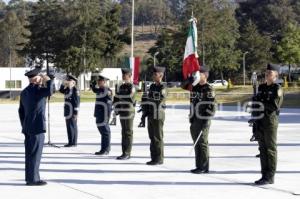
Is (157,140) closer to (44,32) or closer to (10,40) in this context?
(44,32)

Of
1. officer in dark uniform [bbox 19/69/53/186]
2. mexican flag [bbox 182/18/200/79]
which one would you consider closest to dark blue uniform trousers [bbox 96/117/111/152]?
mexican flag [bbox 182/18/200/79]

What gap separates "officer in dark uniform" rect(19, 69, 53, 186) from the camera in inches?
365

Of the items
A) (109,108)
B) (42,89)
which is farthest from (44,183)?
(109,108)

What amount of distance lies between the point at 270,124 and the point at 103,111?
16.5 feet

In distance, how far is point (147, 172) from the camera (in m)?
10.5

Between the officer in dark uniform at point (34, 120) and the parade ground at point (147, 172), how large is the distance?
0.94ft

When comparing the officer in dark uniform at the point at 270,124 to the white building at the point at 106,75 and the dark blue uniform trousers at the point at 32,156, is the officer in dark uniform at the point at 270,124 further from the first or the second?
the white building at the point at 106,75

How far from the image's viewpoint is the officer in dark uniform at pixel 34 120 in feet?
30.5

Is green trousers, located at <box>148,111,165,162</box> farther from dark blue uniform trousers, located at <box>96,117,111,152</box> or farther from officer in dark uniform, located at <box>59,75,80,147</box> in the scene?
officer in dark uniform, located at <box>59,75,80,147</box>

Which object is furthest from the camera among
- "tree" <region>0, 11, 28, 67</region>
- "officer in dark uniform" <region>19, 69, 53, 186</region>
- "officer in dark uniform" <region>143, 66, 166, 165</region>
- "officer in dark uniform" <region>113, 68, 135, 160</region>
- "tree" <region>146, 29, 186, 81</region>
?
"tree" <region>0, 11, 28, 67</region>

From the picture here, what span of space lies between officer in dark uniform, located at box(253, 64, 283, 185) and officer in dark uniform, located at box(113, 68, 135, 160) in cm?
356

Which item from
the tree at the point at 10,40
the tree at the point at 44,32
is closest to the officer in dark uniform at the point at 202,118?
the tree at the point at 44,32

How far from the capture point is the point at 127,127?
1233cm

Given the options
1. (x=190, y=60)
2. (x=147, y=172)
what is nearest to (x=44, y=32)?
(x=190, y=60)
